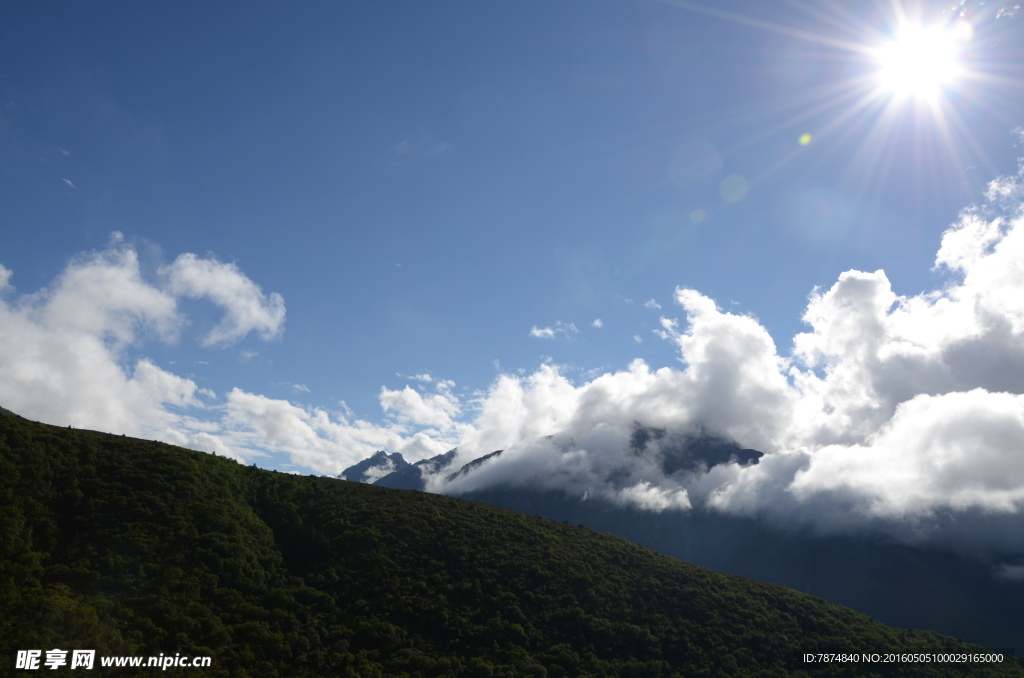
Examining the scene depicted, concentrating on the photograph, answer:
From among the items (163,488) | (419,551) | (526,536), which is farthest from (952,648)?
(163,488)

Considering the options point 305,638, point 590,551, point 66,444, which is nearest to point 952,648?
point 590,551

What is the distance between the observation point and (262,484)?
79.6 metres

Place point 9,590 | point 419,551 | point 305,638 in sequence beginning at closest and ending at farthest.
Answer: point 9,590 → point 305,638 → point 419,551

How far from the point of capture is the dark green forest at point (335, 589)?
44281 mm

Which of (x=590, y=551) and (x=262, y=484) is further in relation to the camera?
(x=590, y=551)

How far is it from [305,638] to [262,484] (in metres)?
35.9

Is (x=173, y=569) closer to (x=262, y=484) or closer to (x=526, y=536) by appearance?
(x=262, y=484)

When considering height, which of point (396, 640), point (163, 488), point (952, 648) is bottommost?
point (952, 648)

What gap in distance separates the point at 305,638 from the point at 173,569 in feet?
47.7

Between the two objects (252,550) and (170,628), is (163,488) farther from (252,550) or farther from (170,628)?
(170,628)

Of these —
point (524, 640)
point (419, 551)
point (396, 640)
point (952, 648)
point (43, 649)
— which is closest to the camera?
point (43, 649)

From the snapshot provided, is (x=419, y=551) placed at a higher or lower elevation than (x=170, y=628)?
higher

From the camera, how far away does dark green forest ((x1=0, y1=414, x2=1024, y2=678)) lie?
4428cm

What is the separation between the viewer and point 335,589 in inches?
2350
